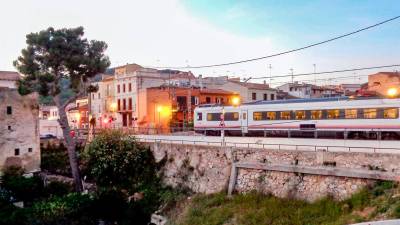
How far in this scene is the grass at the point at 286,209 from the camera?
16.8 m

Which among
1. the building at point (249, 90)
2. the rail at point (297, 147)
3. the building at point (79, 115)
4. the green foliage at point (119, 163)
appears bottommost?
the green foliage at point (119, 163)

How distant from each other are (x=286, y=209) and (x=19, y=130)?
2480 cm

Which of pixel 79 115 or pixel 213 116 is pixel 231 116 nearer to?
pixel 213 116

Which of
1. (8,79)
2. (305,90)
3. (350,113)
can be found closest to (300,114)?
(350,113)

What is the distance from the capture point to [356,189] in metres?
18.5

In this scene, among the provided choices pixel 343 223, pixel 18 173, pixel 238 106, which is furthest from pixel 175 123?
pixel 343 223

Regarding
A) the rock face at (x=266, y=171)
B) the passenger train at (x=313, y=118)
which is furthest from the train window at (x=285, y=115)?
the rock face at (x=266, y=171)

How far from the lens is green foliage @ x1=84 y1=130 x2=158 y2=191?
28.3m

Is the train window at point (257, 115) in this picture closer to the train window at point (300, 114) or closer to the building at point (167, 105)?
the train window at point (300, 114)

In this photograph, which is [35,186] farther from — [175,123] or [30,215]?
[175,123]

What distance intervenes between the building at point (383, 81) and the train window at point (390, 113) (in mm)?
22261

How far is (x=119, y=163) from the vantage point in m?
28.4

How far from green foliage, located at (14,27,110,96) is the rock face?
9107 millimetres

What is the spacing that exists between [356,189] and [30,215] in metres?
18.5
